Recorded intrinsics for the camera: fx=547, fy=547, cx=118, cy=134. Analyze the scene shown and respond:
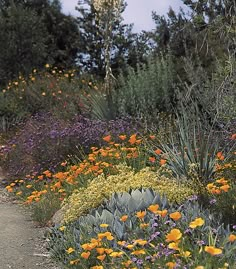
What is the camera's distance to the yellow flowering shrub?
5418mm

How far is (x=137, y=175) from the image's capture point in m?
6.04

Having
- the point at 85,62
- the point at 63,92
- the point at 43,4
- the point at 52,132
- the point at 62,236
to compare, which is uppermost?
the point at 43,4

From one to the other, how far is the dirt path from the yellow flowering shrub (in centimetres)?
43

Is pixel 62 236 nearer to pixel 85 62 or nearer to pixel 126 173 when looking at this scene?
pixel 126 173

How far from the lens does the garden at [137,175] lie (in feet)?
12.5

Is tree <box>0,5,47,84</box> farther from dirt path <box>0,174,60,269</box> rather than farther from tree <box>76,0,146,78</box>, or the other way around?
dirt path <box>0,174,60,269</box>

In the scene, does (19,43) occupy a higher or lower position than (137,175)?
higher

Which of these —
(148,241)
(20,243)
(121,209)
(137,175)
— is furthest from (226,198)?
(20,243)

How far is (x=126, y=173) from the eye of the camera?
6449 mm

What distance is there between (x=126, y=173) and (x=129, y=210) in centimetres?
165

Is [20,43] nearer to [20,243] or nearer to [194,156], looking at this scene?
[194,156]

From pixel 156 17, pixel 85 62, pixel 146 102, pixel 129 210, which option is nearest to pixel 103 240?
pixel 129 210

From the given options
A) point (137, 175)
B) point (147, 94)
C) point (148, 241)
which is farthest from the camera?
point (147, 94)

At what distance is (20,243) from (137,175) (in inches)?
57.1
